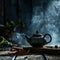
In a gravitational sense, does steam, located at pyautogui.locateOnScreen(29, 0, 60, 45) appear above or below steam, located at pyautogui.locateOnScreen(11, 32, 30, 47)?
above

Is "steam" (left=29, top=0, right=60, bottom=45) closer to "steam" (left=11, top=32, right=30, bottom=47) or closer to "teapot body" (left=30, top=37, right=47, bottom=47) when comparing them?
"steam" (left=11, top=32, right=30, bottom=47)

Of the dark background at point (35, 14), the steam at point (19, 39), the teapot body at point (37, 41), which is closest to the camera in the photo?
the teapot body at point (37, 41)

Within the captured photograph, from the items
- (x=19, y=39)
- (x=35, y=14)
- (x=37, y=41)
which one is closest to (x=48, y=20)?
(x=35, y=14)

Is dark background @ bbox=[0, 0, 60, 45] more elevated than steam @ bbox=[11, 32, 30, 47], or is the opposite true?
dark background @ bbox=[0, 0, 60, 45]

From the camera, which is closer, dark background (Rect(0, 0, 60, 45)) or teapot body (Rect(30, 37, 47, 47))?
teapot body (Rect(30, 37, 47, 47))

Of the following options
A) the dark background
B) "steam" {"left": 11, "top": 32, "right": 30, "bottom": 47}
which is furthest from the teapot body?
the dark background

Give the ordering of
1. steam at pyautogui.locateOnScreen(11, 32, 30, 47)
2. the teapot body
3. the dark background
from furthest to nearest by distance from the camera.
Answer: the dark background → steam at pyautogui.locateOnScreen(11, 32, 30, 47) → the teapot body

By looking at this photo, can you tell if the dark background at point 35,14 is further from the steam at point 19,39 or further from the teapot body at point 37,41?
the teapot body at point 37,41

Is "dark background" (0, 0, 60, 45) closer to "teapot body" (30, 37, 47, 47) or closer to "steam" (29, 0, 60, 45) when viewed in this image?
"steam" (29, 0, 60, 45)

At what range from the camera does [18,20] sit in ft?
12.5

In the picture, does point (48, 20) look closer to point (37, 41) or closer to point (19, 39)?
point (19, 39)

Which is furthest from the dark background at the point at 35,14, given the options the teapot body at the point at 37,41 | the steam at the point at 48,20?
the teapot body at the point at 37,41

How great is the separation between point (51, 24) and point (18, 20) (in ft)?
1.99

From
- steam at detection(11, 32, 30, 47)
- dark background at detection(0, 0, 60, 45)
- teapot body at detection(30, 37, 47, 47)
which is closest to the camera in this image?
teapot body at detection(30, 37, 47, 47)
